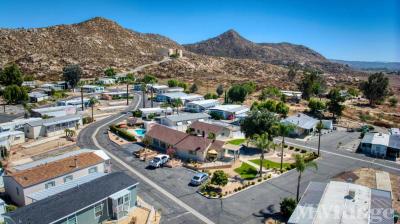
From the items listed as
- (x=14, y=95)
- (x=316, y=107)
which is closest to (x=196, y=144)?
(x=316, y=107)

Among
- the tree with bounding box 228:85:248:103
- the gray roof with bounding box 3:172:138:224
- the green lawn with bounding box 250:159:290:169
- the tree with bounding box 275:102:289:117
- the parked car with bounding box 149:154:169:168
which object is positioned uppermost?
the tree with bounding box 228:85:248:103

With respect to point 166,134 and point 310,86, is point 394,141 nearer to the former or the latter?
point 166,134

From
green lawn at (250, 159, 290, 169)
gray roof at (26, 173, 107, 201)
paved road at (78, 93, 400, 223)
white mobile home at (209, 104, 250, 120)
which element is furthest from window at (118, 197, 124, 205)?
white mobile home at (209, 104, 250, 120)

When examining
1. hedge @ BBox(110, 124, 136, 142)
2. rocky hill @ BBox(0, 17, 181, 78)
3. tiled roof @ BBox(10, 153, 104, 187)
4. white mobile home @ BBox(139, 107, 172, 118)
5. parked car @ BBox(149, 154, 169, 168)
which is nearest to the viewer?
tiled roof @ BBox(10, 153, 104, 187)

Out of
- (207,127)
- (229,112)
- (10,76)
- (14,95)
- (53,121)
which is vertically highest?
(10,76)

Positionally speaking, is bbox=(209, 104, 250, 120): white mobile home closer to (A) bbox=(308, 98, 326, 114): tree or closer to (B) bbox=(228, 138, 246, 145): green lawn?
(B) bbox=(228, 138, 246, 145): green lawn

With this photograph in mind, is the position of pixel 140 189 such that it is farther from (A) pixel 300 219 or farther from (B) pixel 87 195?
(A) pixel 300 219
